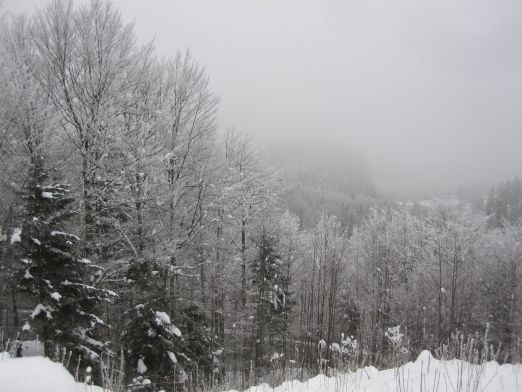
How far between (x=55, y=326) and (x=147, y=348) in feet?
7.99

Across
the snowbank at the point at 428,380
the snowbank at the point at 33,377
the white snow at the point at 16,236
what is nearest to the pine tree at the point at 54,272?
the white snow at the point at 16,236

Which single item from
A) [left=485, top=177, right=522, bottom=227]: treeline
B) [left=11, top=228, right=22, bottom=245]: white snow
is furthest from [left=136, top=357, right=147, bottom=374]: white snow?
[left=485, top=177, right=522, bottom=227]: treeline

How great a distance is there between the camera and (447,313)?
23188 millimetres

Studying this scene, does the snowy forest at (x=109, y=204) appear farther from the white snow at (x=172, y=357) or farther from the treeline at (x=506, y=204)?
the treeline at (x=506, y=204)

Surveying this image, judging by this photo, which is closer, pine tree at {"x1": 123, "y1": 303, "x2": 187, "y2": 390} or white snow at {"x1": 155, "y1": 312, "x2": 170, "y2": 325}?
pine tree at {"x1": 123, "y1": 303, "x2": 187, "y2": 390}

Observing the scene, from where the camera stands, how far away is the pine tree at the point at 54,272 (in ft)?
27.0

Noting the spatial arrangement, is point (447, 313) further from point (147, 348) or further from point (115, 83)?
point (115, 83)

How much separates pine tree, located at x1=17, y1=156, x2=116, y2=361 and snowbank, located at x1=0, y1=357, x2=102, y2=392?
26.4 feet

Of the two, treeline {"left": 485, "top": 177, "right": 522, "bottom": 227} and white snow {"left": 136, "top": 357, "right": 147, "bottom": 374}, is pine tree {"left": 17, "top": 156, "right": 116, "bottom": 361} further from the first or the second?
treeline {"left": 485, "top": 177, "right": 522, "bottom": 227}

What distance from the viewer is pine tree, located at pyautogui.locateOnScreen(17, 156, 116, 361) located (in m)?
8.24

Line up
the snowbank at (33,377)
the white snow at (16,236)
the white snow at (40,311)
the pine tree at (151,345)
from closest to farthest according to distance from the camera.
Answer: the snowbank at (33,377) < the white snow at (16,236) < the white snow at (40,311) < the pine tree at (151,345)

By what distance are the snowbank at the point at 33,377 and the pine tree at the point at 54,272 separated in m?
8.06

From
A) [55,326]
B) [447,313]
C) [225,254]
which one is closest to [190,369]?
[55,326]

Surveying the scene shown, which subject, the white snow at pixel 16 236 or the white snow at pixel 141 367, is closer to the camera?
the white snow at pixel 16 236
